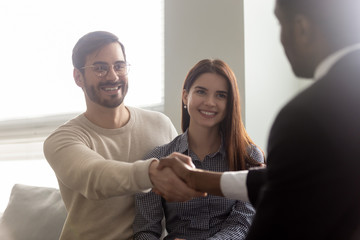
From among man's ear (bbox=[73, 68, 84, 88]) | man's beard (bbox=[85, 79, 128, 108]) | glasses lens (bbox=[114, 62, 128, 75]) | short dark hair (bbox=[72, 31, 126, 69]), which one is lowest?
man's beard (bbox=[85, 79, 128, 108])

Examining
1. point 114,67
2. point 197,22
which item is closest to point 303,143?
point 114,67

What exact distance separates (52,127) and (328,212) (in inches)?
122

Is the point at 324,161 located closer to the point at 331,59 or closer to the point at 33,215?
the point at 331,59

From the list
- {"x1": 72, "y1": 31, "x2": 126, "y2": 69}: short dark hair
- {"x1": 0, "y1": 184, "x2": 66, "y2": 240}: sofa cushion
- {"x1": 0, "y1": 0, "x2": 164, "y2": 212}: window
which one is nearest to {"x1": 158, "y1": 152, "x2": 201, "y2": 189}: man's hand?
{"x1": 72, "y1": 31, "x2": 126, "y2": 69}: short dark hair

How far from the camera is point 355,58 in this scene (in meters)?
0.96

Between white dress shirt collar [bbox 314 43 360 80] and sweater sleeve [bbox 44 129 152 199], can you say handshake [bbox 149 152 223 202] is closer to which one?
sweater sleeve [bbox 44 129 152 199]

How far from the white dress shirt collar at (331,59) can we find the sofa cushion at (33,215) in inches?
83.2

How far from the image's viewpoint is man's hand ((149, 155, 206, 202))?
173 cm

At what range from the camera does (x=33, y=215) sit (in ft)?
9.47

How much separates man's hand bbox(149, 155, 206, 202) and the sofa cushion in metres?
1.18

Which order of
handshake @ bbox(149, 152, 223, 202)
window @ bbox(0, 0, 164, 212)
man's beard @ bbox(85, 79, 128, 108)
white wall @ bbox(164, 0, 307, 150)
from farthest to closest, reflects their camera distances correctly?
window @ bbox(0, 0, 164, 212)
white wall @ bbox(164, 0, 307, 150)
man's beard @ bbox(85, 79, 128, 108)
handshake @ bbox(149, 152, 223, 202)

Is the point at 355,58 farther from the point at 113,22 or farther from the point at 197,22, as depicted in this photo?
the point at 113,22

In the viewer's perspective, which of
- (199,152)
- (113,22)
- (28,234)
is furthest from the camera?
(113,22)

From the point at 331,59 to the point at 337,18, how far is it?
0.25 ft
